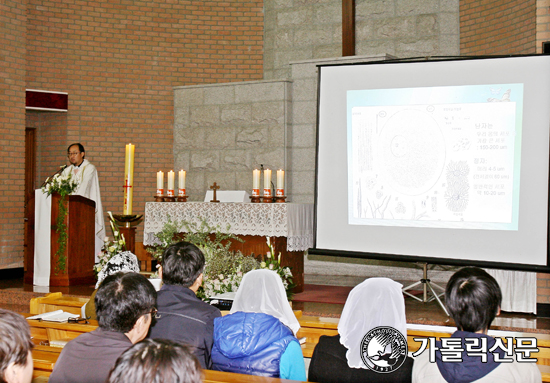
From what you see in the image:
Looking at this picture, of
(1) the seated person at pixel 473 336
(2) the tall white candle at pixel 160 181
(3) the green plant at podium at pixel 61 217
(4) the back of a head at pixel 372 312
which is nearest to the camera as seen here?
(1) the seated person at pixel 473 336

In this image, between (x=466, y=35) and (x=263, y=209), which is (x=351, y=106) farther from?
(x=466, y=35)

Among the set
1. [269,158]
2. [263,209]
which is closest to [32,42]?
[269,158]

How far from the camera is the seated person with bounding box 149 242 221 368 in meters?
2.80

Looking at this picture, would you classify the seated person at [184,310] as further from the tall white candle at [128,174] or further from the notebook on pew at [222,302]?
the tall white candle at [128,174]

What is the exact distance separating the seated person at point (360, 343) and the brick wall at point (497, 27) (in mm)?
6903

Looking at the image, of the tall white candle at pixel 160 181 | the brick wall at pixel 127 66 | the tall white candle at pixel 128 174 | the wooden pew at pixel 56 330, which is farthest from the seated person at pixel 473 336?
the brick wall at pixel 127 66

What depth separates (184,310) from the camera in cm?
287

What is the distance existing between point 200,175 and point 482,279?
7949 mm

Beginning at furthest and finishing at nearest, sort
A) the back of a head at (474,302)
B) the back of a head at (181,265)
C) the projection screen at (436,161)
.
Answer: the projection screen at (436,161), the back of a head at (181,265), the back of a head at (474,302)

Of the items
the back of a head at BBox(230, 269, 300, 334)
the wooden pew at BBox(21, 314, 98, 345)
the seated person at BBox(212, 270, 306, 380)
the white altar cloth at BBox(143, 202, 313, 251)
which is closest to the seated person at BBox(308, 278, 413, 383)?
the seated person at BBox(212, 270, 306, 380)

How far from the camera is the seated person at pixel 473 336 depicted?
6.96ft

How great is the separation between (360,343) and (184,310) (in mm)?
853

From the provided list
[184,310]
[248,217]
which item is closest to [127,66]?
[248,217]

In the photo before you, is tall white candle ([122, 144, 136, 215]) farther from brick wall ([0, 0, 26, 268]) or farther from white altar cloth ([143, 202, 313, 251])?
brick wall ([0, 0, 26, 268])
